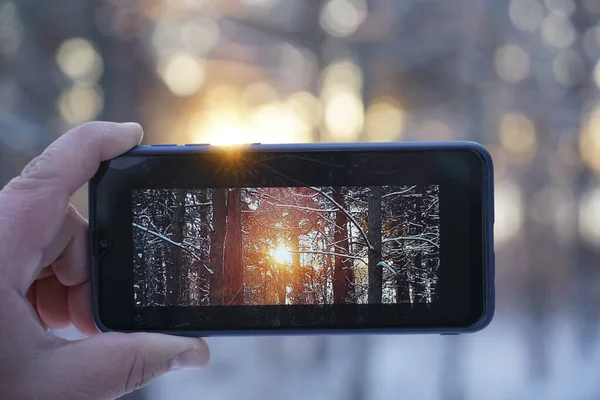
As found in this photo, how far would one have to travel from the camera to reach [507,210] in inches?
66.3

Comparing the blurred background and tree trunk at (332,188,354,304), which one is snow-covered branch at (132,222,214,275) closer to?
tree trunk at (332,188,354,304)

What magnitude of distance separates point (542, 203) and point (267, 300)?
56.2 inches

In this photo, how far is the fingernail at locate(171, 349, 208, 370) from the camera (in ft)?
2.31

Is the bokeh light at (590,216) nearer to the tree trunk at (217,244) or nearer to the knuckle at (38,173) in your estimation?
the tree trunk at (217,244)

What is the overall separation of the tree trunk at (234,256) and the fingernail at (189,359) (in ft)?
0.31

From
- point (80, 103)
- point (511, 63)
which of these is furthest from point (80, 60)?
point (511, 63)

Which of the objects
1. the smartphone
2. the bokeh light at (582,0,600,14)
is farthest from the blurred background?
the smartphone

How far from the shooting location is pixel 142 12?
160cm

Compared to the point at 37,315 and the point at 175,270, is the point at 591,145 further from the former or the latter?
the point at 37,315

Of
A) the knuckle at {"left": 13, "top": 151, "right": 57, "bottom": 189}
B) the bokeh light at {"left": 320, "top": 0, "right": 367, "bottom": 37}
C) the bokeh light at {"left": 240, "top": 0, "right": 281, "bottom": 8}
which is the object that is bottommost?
the knuckle at {"left": 13, "top": 151, "right": 57, "bottom": 189}

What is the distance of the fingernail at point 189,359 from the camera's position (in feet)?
2.31

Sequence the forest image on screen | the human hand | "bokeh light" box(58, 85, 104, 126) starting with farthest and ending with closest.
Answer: "bokeh light" box(58, 85, 104, 126)
the forest image on screen
the human hand

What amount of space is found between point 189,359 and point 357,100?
47.2 inches

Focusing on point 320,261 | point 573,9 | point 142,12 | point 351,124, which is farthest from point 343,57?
point 320,261
